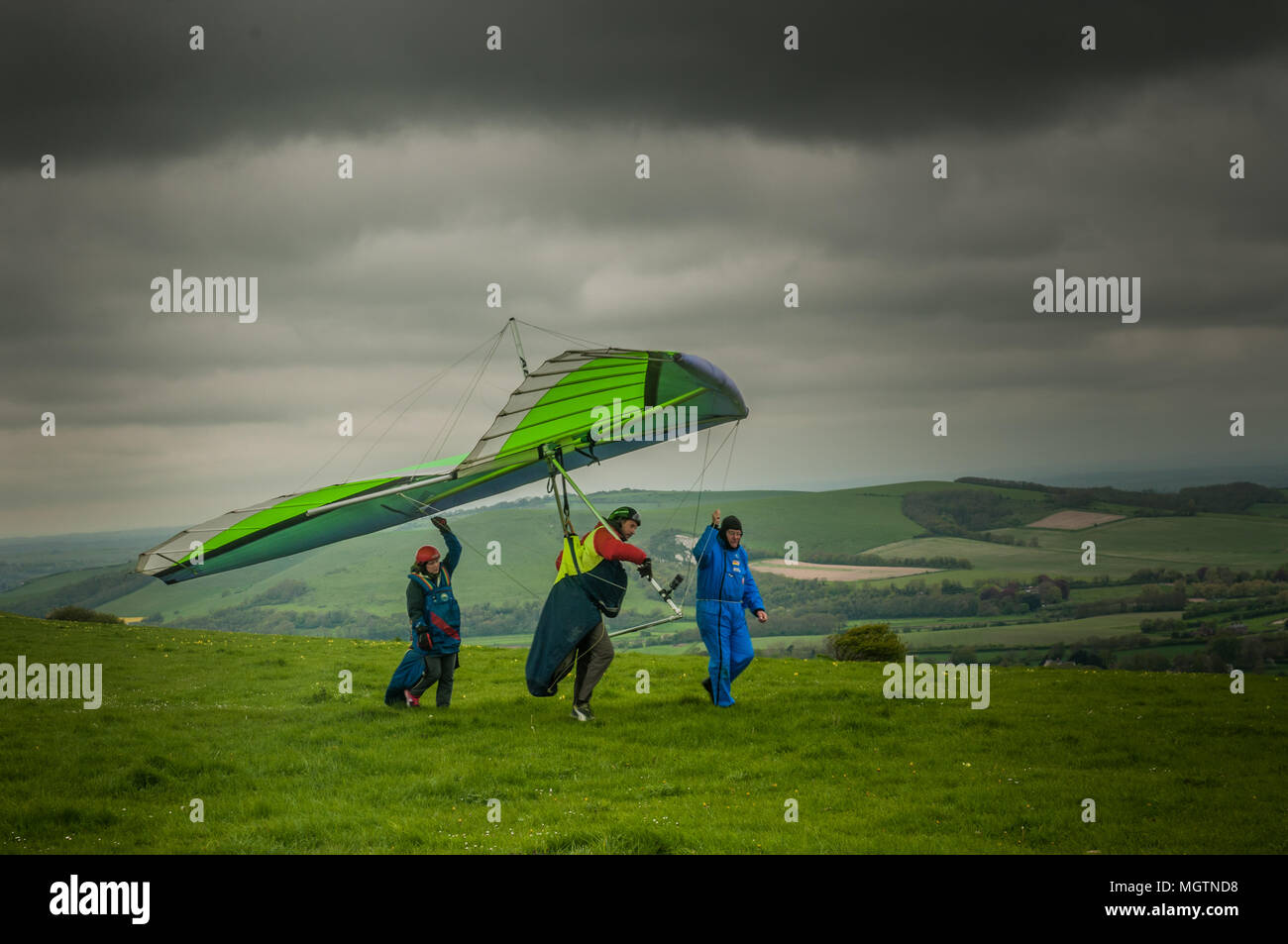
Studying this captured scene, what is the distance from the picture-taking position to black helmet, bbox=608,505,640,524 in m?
13.2

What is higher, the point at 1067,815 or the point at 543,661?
the point at 543,661

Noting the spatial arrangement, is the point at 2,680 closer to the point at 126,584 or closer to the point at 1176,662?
the point at 1176,662

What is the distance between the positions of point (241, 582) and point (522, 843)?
370 ft

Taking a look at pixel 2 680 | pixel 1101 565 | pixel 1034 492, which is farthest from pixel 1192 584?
pixel 2 680

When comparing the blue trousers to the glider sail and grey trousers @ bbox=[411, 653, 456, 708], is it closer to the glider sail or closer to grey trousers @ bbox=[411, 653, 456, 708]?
the glider sail

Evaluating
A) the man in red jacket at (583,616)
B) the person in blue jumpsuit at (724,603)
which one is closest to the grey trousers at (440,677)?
the man in red jacket at (583,616)

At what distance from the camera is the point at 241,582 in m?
110

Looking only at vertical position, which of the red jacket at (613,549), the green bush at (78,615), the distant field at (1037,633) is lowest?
the distant field at (1037,633)

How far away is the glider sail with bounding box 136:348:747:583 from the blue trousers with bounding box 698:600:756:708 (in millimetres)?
3098

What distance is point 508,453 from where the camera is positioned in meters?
13.3

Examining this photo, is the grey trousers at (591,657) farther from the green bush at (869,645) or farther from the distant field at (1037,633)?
the distant field at (1037,633)

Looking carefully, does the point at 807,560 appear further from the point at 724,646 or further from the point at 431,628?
the point at 431,628

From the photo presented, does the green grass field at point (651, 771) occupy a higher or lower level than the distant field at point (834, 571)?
higher

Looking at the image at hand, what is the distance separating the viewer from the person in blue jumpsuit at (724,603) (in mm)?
13672
